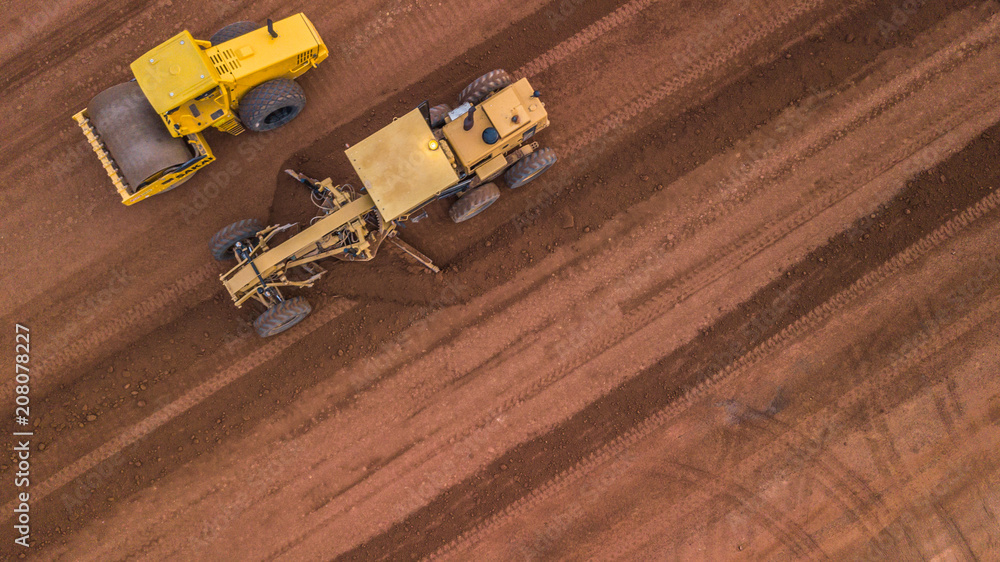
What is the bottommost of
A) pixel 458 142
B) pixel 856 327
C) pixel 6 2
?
pixel 856 327

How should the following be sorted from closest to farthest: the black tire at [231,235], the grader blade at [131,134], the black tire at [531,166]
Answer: the grader blade at [131,134]
the black tire at [231,235]
the black tire at [531,166]

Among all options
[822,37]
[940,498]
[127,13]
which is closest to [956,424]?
[940,498]

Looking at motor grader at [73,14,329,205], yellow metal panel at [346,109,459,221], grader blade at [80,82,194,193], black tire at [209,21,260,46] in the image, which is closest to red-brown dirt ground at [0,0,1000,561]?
motor grader at [73,14,329,205]

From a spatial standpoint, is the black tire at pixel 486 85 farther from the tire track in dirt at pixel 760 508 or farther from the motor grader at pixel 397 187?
the tire track in dirt at pixel 760 508

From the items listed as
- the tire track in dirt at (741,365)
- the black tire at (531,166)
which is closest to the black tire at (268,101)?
the black tire at (531,166)

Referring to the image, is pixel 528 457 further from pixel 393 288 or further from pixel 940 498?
pixel 940 498

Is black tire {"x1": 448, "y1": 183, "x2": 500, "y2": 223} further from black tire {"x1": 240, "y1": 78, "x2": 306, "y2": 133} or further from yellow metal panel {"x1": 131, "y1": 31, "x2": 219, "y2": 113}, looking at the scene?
yellow metal panel {"x1": 131, "y1": 31, "x2": 219, "y2": 113}
